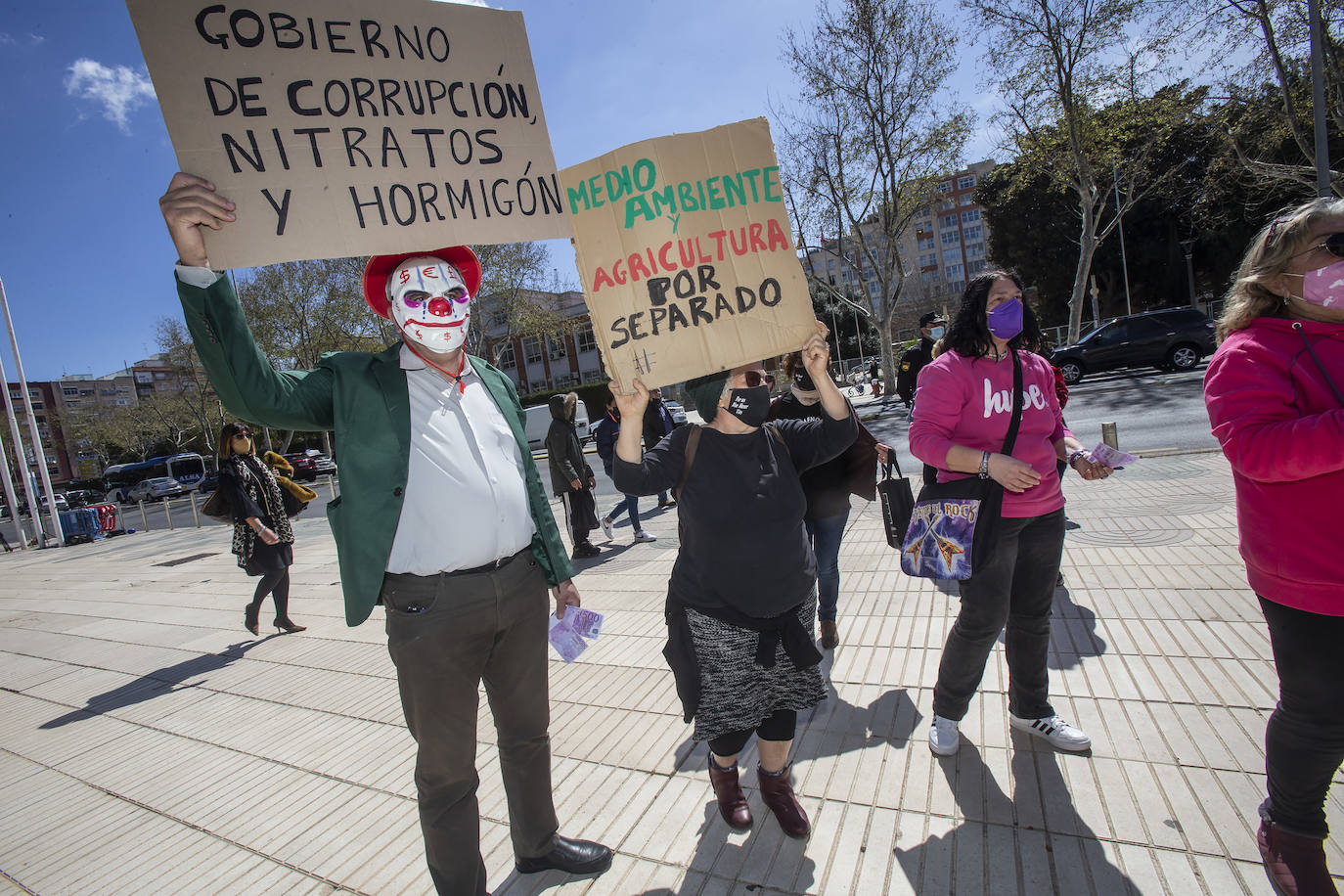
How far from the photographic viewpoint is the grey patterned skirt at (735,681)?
7.61 feet

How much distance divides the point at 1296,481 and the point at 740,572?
1.53 metres

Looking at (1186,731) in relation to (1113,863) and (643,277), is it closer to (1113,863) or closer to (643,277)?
(1113,863)

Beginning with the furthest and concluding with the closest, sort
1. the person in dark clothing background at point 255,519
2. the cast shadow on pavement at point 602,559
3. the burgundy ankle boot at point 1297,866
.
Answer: the cast shadow on pavement at point 602,559 → the person in dark clothing background at point 255,519 → the burgundy ankle boot at point 1297,866

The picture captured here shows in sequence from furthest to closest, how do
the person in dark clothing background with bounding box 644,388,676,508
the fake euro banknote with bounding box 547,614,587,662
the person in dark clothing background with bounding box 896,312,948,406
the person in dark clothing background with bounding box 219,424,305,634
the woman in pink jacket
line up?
the person in dark clothing background with bounding box 644,388,676,508 < the person in dark clothing background with bounding box 219,424,305,634 < the person in dark clothing background with bounding box 896,312,948,406 < the fake euro banknote with bounding box 547,614,587,662 < the woman in pink jacket

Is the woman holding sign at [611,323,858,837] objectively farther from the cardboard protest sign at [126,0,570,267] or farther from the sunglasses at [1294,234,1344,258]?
the sunglasses at [1294,234,1344,258]

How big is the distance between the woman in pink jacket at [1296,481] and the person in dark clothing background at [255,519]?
6.20 metres

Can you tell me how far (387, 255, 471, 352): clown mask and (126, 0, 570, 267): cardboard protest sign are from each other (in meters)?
0.10

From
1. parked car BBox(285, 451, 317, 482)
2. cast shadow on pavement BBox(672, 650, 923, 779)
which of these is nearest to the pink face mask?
cast shadow on pavement BBox(672, 650, 923, 779)

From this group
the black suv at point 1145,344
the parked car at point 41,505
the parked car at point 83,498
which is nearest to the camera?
Result: the black suv at point 1145,344

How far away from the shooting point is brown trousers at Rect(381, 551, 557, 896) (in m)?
1.97

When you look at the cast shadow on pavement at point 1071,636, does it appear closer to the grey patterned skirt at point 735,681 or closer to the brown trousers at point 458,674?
the grey patterned skirt at point 735,681

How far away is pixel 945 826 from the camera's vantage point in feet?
7.60

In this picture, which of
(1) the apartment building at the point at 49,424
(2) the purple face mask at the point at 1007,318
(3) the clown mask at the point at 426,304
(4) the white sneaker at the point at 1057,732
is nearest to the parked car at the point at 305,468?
(3) the clown mask at the point at 426,304

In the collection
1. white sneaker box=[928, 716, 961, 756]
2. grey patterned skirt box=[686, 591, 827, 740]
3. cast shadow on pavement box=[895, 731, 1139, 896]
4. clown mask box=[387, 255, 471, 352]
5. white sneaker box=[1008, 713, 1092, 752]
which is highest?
clown mask box=[387, 255, 471, 352]
